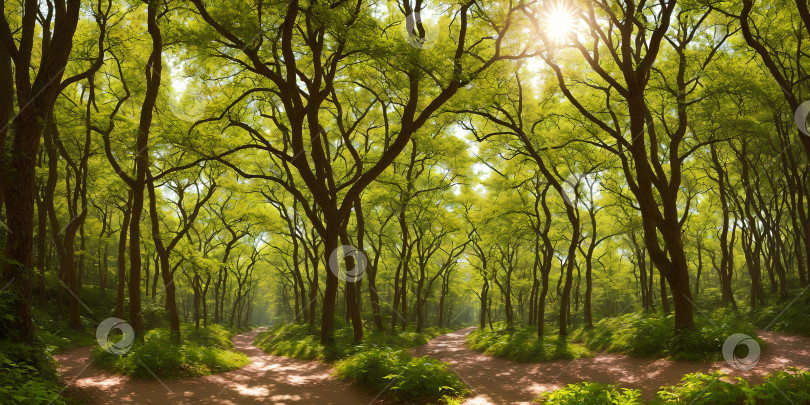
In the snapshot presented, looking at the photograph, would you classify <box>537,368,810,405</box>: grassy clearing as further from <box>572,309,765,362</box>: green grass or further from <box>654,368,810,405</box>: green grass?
<box>572,309,765,362</box>: green grass

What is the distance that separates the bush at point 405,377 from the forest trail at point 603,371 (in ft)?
1.66

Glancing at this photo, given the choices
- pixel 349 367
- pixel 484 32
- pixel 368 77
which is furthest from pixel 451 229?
pixel 349 367

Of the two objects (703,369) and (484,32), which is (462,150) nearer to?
(484,32)

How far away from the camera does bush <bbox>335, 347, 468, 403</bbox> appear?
7.93 m

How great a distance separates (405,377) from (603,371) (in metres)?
5.81

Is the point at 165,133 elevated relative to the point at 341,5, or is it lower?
lower

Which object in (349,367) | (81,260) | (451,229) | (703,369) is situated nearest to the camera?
(703,369)

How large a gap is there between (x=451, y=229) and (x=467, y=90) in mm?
12749

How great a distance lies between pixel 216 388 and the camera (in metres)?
9.44

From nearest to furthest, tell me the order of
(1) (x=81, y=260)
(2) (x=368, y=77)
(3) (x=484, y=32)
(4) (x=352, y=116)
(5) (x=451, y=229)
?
(3) (x=484, y=32), (2) (x=368, y=77), (4) (x=352, y=116), (1) (x=81, y=260), (5) (x=451, y=229)

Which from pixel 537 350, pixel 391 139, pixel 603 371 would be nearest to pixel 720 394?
pixel 603 371

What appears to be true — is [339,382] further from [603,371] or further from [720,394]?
[720,394]

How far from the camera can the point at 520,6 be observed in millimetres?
10273

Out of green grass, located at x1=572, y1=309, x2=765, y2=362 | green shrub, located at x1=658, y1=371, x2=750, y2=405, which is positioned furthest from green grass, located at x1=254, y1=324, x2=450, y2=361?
green shrub, located at x1=658, y1=371, x2=750, y2=405
